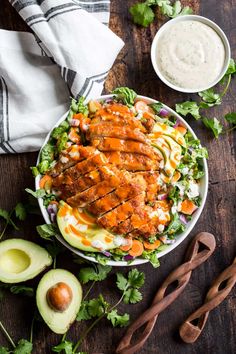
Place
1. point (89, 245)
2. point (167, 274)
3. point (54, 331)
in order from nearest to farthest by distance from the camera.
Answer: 1. point (89, 245)
2. point (54, 331)
3. point (167, 274)

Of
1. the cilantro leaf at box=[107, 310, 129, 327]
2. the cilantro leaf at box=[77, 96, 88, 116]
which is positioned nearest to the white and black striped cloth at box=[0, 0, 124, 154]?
the cilantro leaf at box=[77, 96, 88, 116]

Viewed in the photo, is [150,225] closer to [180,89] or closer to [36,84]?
[180,89]

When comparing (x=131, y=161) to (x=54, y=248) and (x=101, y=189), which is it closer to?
(x=101, y=189)

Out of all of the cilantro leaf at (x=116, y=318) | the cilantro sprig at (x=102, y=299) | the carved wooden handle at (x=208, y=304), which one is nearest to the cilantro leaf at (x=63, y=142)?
the cilantro sprig at (x=102, y=299)

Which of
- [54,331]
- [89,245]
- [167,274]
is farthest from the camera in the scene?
[167,274]

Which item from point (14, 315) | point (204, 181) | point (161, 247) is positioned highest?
point (204, 181)

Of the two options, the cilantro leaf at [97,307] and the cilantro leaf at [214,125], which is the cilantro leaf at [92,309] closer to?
the cilantro leaf at [97,307]

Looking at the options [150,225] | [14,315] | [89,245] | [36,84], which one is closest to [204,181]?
[150,225]
